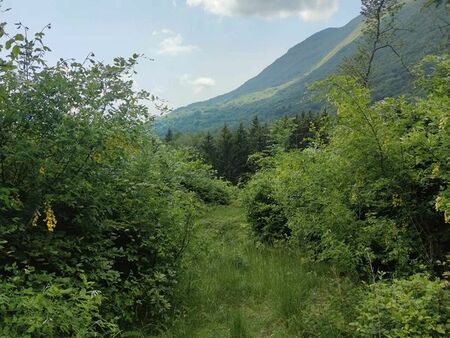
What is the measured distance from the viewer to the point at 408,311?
3535 mm

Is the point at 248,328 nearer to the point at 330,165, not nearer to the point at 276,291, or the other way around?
the point at 276,291

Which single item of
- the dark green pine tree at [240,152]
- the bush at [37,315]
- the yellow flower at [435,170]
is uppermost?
the bush at [37,315]

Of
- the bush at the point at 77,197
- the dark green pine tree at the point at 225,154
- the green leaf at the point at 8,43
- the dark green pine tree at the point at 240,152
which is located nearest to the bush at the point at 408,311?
the bush at the point at 77,197

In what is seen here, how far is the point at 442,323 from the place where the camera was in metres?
3.59

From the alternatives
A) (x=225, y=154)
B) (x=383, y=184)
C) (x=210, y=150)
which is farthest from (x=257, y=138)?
(x=383, y=184)

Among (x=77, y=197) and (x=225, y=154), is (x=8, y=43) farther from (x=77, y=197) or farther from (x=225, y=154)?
(x=225, y=154)

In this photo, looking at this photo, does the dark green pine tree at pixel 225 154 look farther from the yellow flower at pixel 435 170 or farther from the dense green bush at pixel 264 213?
the yellow flower at pixel 435 170

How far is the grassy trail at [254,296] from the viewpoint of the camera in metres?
4.66

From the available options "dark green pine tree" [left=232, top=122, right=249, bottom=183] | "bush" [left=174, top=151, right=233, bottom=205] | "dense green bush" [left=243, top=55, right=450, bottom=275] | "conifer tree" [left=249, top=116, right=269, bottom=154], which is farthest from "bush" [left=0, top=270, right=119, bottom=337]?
"dark green pine tree" [left=232, top=122, right=249, bottom=183]

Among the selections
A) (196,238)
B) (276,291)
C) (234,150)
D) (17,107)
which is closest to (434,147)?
(276,291)

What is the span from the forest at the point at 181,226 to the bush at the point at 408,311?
17mm

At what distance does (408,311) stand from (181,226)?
3.02 metres

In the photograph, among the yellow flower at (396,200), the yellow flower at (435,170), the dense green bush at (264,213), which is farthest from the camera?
the dense green bush at (264,213)

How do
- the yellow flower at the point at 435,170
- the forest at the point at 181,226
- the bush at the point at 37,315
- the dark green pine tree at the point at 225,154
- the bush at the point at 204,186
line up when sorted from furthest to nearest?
1. the dark green pine tree at the point at 225,154
2. the bush at the point at 204,186
3. the yellow flower at the point at 435,170
4. the forest at the point at 181,226
5. the bush at the point at 37,315
